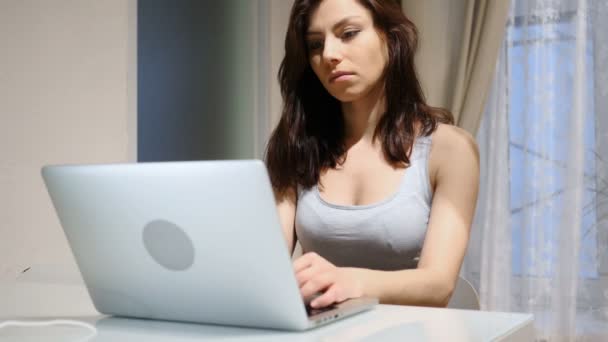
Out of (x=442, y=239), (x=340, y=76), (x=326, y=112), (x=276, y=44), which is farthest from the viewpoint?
(x=276, y=44)

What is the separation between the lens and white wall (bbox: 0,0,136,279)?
221 cm

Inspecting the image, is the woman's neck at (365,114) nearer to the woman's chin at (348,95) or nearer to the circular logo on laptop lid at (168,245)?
the woman's chin at (348,95)

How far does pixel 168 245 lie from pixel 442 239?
0.78m

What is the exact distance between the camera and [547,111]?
9.52ft

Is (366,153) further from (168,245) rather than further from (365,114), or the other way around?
(168,245)

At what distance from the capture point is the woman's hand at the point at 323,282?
92 centimetres

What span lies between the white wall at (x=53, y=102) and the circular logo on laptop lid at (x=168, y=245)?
1.50 metres

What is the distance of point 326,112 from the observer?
6.27ft

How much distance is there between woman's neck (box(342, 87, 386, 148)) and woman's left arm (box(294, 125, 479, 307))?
0.59ft

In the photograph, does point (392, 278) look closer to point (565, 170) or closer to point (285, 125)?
point (285, 125)

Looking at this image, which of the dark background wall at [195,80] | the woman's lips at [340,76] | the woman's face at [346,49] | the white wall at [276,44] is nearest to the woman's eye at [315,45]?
the woman's face at [346,49]

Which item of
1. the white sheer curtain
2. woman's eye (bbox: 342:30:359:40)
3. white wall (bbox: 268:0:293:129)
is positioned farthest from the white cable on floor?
white wall (bbox: 268:0:293:129)

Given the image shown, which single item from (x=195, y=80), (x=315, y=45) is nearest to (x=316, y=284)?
(x=315, y=45)

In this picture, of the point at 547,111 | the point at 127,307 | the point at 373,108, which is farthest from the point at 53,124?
the point at 547,111
